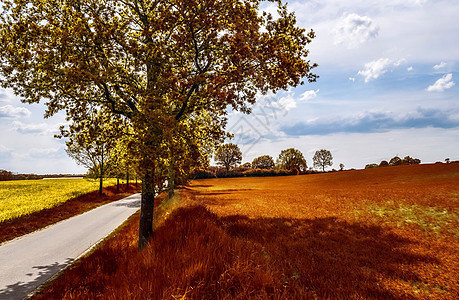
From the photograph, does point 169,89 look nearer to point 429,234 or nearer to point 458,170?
point 429,234

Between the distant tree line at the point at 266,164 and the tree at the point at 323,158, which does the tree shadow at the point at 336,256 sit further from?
the tree at the point at 323,158

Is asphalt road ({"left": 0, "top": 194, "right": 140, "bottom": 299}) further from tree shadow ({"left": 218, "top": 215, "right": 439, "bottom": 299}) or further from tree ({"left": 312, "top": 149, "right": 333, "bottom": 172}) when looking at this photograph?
tree ({"left": 312, "top": 149, "right": 333, "bottom": 172})

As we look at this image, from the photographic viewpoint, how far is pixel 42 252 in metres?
11.3

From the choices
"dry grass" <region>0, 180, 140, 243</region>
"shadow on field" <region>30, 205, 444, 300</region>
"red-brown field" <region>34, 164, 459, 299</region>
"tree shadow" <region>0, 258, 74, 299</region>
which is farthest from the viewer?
"dry grass" <region>0, 180, 140, 243</region>

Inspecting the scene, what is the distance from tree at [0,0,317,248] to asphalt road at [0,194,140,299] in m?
3.64

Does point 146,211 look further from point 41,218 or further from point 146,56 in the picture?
point 41,218

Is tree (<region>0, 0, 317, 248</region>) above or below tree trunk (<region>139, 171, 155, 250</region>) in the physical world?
above

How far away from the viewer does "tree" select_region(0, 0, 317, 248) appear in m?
9.23

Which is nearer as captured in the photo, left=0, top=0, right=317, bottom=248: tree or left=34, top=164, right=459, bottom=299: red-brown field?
left=34, top=164, right=459, bottom=299: red-brown field

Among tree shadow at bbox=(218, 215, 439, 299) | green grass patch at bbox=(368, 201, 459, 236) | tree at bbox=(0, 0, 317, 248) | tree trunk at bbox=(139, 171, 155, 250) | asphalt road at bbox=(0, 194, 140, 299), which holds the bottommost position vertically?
asphalt road at bbox=(0, 194, 140, 299)

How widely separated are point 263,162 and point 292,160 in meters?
22.1

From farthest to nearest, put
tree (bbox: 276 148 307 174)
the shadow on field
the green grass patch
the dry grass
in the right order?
tree (bbox: 276 148 307 174), the dry grass, the green grass patch, the shadow on field

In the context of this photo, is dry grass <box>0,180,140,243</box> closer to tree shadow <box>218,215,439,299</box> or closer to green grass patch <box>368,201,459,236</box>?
tree shadow <box>218,215,439,299</box>

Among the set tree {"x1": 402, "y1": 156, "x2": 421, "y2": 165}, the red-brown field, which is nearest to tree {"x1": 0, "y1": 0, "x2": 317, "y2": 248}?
the red-brown field
